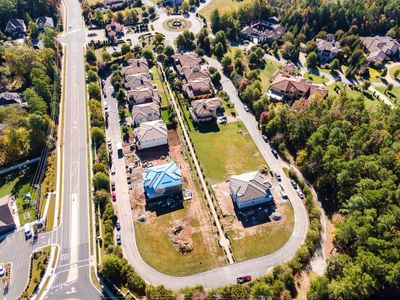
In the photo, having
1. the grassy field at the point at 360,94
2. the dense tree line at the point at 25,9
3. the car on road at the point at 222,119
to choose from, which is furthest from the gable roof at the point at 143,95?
the dense tree line at the point at 25,9

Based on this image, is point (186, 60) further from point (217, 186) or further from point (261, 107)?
point (217, 186)

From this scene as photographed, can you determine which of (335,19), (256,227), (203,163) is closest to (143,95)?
(203,163)

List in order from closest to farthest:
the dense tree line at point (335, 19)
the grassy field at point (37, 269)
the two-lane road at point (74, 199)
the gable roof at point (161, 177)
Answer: the grassy field at point (37, 269)
the two-lane road at point (74, 199)
the gable roof at point (161, 177)
the dense tree line at point (335, 19)

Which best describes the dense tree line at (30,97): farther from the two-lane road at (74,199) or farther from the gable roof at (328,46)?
the gable roof at (328,46)

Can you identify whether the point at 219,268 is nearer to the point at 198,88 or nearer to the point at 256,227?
the point at 256,227

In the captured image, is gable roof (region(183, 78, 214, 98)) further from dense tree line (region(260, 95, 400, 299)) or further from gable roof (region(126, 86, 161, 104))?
dense tree line (region(260, 95, 400, 299))
